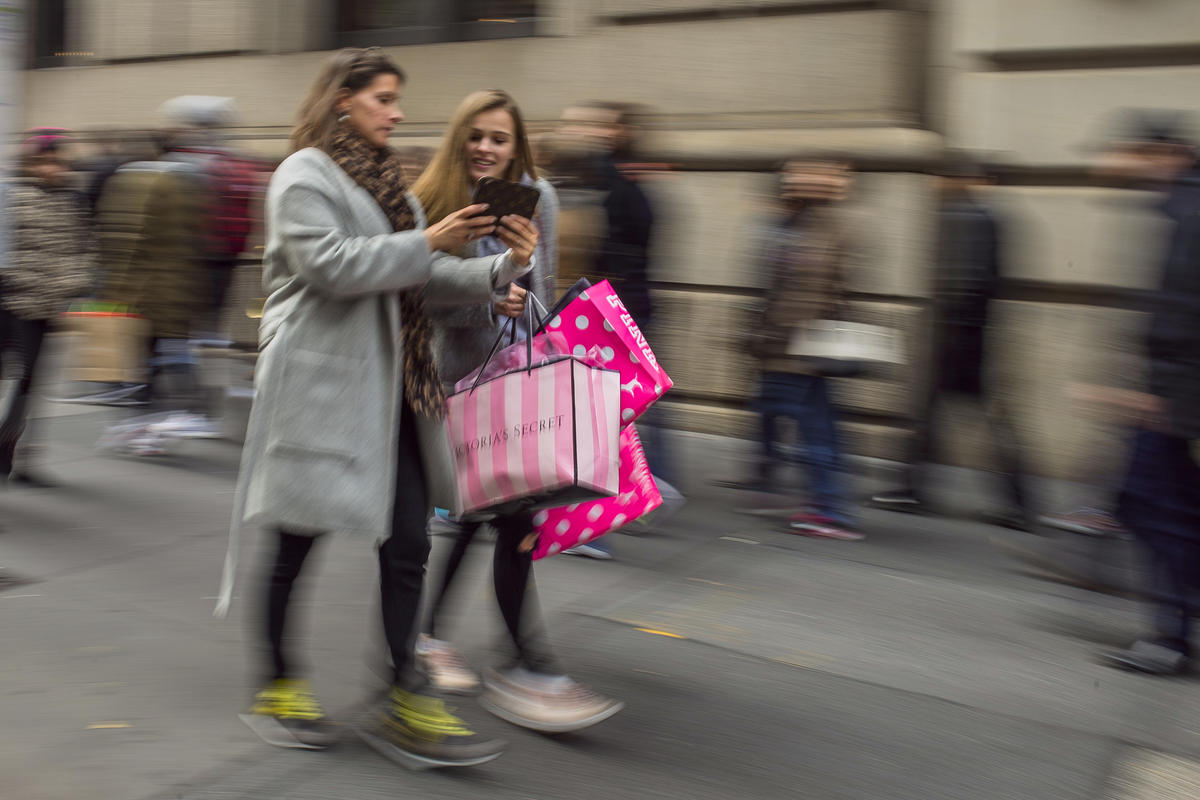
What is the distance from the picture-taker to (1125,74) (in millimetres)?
6434

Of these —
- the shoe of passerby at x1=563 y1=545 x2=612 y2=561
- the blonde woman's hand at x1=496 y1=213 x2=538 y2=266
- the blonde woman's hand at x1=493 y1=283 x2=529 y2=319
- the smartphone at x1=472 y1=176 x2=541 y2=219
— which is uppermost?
the smartphone at x1=472 y1=176 x2=541 y2=219

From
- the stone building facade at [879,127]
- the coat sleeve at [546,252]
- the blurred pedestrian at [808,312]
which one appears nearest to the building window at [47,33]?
the stone building facade at [879,127]

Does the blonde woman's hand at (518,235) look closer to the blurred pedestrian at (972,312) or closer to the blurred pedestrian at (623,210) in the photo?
the blurred pedestrian at (623,210)

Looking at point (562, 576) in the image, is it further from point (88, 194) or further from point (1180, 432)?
point (88, 194)

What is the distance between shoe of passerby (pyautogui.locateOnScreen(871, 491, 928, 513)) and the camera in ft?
20.7

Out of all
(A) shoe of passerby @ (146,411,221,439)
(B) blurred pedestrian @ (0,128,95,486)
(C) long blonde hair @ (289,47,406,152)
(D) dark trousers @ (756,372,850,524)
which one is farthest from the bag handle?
(A) shoe of passerby @ (146,411,221,439)

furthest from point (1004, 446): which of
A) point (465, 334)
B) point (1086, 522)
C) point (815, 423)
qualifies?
point (465, 334)

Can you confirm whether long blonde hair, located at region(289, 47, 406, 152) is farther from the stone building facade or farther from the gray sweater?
the stone building facade

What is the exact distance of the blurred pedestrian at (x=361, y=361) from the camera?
3084 mm

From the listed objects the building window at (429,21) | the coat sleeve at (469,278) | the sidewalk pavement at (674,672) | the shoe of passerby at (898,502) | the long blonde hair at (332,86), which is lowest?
the sidewalk pavement at (674,672)

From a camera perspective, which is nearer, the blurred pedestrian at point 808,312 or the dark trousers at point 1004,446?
the blurred pedestrian at point 808,312

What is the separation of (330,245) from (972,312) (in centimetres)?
364

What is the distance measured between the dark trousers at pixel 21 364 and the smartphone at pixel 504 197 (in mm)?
3954

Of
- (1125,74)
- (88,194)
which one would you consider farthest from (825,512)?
(88,194)
